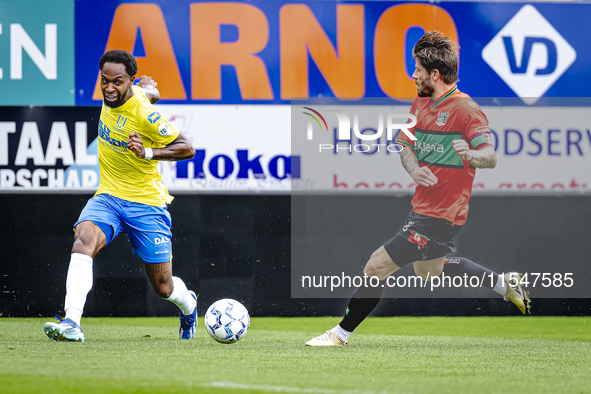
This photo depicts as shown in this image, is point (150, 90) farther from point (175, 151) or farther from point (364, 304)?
point (364, 304)

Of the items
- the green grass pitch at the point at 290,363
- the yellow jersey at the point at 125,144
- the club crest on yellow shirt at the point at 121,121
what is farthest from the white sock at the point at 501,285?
the club crest on yellow shirt at the point at 121,121

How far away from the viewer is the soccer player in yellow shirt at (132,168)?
543cm

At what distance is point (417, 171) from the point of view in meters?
6.64

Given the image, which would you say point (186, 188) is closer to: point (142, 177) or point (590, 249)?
point (142, 177)

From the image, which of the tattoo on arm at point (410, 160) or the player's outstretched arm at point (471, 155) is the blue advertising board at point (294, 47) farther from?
the player's outstretched arm at point (471, 155)

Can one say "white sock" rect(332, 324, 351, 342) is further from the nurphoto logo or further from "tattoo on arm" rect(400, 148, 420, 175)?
the nurphoto logo

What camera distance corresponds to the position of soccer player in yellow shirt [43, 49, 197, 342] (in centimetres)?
543

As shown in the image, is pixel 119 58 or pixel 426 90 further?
pixel 426 90

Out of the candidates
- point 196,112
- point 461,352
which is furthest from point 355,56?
point 461,352

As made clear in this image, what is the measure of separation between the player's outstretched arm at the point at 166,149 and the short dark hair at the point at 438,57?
2165mm

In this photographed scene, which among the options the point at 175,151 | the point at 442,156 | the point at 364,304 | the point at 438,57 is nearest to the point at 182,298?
the point at 175,151

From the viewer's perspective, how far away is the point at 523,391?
3361 mm

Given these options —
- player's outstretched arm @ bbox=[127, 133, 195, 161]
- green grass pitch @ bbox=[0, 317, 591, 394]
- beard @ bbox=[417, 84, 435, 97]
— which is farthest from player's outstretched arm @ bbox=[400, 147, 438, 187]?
player's outstretched arm @ bbox=[127, 133, 195, 161]

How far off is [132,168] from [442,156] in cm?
255
